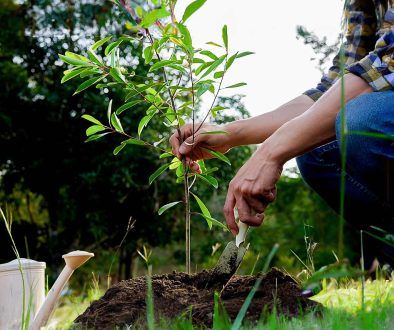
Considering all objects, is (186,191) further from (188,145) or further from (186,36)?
(186,36)

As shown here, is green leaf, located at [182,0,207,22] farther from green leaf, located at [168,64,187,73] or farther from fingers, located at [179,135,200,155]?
fingers, located at [179,135,200,155]

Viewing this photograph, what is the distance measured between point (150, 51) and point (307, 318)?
1038mm

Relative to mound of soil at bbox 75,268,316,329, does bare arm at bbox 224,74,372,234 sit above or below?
above

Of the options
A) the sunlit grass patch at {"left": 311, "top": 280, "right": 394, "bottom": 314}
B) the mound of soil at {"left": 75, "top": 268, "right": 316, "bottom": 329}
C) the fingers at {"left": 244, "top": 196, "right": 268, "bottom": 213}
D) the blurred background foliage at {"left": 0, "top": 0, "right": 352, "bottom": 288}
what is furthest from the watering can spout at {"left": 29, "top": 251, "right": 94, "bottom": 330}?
the blurred background foliage at {"left": 0, "top": 0, "right": 352, "bottom": 288}

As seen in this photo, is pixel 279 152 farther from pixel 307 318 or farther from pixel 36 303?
pixel 36 303

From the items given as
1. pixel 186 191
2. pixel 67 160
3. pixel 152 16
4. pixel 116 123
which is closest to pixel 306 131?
pixel 186 191

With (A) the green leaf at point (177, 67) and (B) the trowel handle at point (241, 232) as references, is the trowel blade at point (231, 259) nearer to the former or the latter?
(B) the trowel handle at point (241, 232)

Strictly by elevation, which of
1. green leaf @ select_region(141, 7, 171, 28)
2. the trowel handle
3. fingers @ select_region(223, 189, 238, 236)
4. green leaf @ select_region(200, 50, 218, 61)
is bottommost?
the trowel handle

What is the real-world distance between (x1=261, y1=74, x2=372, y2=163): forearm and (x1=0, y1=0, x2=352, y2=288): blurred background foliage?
521 cm

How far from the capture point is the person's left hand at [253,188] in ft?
6.23

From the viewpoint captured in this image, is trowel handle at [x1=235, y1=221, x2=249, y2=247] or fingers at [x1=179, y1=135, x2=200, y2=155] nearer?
trowel handle at [x1=235, y1=221, x2=249, y2=247]


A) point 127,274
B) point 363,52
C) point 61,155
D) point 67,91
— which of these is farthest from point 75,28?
point 363,52

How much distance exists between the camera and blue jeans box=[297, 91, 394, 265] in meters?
2.13

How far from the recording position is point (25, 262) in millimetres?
2078
